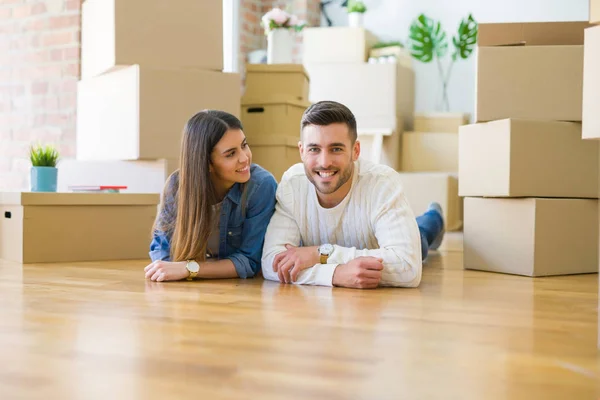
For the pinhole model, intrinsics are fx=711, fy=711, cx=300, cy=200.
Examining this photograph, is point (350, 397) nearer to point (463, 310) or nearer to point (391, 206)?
point (463, 310)

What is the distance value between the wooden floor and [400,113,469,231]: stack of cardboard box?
2496mm

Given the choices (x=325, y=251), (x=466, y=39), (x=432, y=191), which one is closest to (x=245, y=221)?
(x=325, y=251)

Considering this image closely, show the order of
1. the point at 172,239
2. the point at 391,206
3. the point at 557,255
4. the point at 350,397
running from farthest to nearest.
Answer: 1. the point at 557,255
2. the point at 172,239
3. the point at 391,206
4. the point at 350,397

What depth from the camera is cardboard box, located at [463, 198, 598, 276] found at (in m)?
2.38

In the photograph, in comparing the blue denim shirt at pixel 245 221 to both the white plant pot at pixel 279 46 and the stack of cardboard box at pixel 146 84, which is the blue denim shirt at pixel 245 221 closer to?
the stack of cardboard box at pixel 146 84

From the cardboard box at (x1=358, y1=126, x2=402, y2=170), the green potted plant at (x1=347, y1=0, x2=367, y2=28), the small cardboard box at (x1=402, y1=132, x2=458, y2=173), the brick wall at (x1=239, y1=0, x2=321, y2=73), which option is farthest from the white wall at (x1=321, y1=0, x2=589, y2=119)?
the cardboard box at (x1=358, y1=126, x2=402, y2=170)

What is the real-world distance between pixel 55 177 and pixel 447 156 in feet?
9.35

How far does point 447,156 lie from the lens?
4.86m

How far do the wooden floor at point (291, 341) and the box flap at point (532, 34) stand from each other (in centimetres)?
90

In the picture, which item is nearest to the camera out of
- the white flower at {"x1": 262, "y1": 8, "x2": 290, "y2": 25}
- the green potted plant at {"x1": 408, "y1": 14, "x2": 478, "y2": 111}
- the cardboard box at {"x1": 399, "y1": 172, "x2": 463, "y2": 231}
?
the white flower at {"x1": 262, "y1": 8, "x2": 290, "y2": 25}

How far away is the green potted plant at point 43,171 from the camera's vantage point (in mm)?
2773

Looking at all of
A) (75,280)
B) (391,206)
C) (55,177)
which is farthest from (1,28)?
(391,206)

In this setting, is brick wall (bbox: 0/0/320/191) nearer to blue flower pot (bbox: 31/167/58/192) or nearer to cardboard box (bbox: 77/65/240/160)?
cardboard box (bbox: 77/65/240/160)

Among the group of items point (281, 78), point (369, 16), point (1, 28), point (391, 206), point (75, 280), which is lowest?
point (75, 280)
